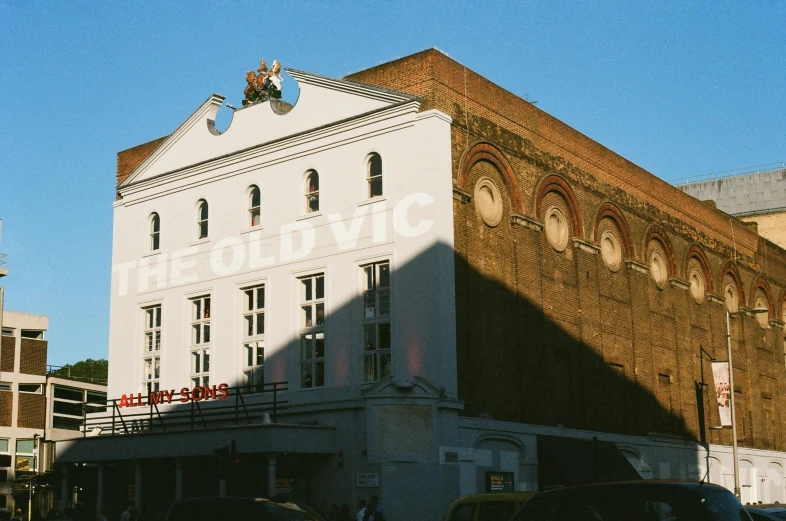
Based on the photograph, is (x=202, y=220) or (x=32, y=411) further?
(x=32, y=411)

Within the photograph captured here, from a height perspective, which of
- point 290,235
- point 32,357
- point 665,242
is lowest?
point 32,357

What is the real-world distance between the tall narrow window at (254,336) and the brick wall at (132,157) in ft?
26.8

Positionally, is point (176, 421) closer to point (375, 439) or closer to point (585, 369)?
point (375, 439)

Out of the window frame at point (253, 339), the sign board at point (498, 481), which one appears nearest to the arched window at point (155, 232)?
the window frame at point (253, 339)

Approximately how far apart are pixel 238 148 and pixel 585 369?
14.3 m

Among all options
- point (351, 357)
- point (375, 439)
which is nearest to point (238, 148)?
point (351, 357)

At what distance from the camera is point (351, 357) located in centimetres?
3238

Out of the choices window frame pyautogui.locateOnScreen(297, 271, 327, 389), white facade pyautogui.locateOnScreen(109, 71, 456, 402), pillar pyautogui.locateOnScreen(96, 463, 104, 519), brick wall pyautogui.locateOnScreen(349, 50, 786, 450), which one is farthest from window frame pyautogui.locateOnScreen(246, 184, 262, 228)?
pillar pyautogui.locateOnScreen(96, 463, 104, 519)

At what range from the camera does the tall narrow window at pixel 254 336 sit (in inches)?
1380

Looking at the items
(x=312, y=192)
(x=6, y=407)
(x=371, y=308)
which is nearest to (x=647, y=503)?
(x=371, y=308)

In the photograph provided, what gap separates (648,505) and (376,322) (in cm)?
1967

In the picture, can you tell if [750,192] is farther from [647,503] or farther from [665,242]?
[647,503]

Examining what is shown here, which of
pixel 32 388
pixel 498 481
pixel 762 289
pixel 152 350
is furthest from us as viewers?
pixel 32 388

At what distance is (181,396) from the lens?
3700cm
